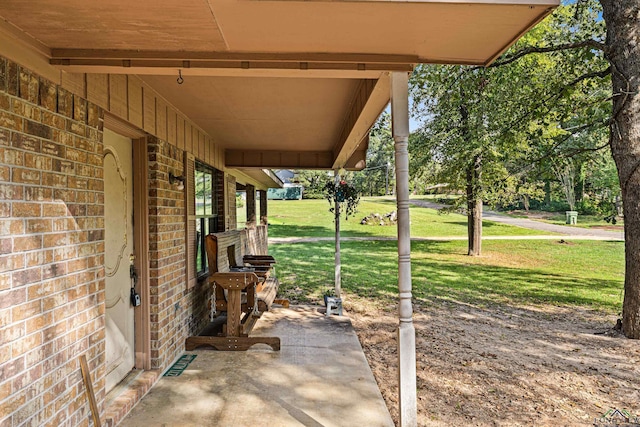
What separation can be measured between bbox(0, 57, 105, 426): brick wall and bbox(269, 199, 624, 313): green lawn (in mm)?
5003

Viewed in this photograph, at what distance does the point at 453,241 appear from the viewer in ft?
57.8

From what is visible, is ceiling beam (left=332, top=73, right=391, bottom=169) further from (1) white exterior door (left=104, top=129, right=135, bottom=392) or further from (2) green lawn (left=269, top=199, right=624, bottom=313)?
(2) green lawn (left=269, top=199, right=624, bottom=313)

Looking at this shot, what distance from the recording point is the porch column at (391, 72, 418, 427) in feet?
7.86

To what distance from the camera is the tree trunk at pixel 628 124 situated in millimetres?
4809

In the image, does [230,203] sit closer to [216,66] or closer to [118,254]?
[118,254]

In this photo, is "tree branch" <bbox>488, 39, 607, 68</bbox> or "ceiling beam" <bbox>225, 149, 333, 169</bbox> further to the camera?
"ceiling beam" <bbox>225, 149, 333, 169</bbox>

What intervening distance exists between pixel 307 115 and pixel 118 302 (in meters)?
2.52

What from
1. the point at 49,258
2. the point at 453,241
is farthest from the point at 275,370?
the point at 453,241

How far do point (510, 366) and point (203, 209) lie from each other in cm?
405

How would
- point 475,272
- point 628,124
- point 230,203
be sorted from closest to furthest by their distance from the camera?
point 628,124, point 230,203, point 475,272

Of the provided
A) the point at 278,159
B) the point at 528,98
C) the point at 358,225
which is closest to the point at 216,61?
the point at 278,159

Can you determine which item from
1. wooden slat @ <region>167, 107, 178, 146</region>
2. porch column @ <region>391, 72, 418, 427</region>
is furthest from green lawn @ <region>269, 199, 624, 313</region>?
porch column @ <region>391, 72, 418, 427</region>

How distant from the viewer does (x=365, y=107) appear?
312 cm

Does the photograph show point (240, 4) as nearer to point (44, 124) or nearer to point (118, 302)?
point (44, 124)
